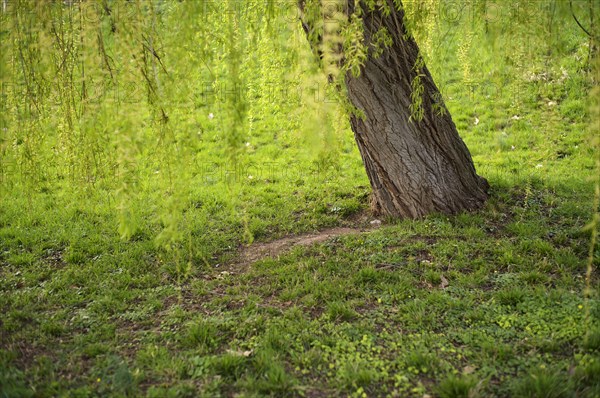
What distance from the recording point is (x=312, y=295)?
3918mm

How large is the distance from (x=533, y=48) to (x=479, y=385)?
190cm

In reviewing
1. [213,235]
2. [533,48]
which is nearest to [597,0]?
[533,48]

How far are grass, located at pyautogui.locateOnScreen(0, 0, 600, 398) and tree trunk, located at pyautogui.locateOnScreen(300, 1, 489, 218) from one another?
217 millimetres

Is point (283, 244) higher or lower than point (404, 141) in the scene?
lower

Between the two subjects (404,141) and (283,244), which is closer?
(404,141)

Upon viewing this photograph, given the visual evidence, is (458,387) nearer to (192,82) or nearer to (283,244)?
(192,82)

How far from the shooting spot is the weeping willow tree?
115 inches

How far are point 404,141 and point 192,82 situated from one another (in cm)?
223

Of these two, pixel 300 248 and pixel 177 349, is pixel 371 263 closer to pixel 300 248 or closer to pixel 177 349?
pixel 300 248

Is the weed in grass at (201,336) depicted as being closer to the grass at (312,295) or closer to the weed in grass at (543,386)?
the grass at (312,295)

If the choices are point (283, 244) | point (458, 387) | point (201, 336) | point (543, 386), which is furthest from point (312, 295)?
point (543, 386)

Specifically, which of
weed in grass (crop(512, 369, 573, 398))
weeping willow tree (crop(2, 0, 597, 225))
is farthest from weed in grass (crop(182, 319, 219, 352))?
weed in grass (crop(512, 369, 573, 398))

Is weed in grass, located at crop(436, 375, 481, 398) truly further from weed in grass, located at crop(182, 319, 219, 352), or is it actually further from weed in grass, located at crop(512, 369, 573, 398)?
weed in grass, located at crop(182, 319, 219, 352)

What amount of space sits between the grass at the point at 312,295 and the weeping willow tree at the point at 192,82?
0.21 m
